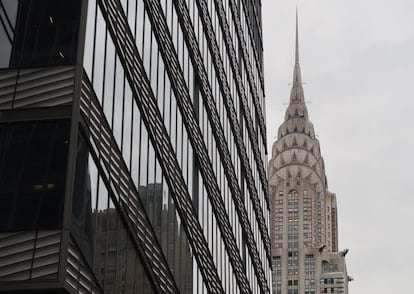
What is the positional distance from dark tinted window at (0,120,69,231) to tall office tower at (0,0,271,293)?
0.09ft

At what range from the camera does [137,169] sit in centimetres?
3038

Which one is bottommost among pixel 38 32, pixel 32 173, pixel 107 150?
pixel 32 173

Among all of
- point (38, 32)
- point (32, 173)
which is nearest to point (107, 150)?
point (32, 173)

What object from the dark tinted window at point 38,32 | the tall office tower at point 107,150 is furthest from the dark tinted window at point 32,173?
the dark tinted window at point 38,32

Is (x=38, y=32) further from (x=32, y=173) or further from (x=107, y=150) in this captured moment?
(x=32, y=173)

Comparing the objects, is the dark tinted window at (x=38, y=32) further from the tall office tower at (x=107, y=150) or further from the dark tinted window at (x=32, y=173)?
the dark tinted window at (x=32, y=173)

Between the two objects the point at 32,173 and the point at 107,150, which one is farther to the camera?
the point at 107,150

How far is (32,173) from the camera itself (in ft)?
76.0

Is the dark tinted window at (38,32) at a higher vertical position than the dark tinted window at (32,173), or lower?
higher

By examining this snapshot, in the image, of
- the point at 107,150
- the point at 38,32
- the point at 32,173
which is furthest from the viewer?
the point at 107,150

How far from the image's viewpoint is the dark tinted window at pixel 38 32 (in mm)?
24797

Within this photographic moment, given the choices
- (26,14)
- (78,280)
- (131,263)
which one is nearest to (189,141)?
(131,263)

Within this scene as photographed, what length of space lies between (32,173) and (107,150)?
3503mm

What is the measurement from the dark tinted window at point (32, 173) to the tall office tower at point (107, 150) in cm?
3
